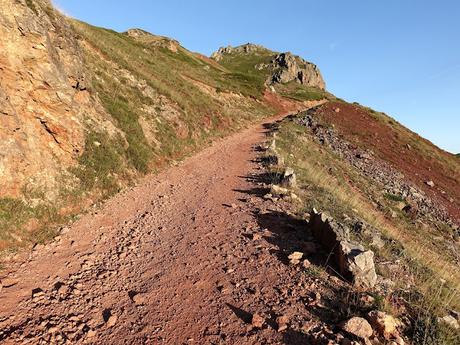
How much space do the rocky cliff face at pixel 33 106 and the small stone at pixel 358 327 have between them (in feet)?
36.1

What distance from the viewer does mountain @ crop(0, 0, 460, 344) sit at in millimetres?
7297

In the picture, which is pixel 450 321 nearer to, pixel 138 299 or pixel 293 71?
pixel 138 299

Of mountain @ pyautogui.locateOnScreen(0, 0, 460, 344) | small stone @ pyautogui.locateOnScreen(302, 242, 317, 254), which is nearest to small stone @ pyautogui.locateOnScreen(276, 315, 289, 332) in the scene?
mountain @ pyautogui.locateOnScreen(0, 0, 460, 344)

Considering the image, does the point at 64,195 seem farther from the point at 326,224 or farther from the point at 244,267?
the point at 326,224

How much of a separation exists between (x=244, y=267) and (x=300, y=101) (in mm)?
73417

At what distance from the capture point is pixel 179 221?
495 inches

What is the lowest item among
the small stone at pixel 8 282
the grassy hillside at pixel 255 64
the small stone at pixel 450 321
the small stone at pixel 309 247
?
the small stone at pixel 8 282

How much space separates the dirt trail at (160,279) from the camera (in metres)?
7.00

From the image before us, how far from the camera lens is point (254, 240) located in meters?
10.5

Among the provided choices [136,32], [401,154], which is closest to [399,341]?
[401,154]

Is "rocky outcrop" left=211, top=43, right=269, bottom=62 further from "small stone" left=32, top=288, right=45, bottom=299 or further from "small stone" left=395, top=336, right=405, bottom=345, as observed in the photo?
"small stone" left=395, top=336, right=405, bottom=345

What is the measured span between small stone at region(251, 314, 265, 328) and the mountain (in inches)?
1.6

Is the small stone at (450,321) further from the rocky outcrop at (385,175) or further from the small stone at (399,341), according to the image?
the rocky outcrop at (385,175)

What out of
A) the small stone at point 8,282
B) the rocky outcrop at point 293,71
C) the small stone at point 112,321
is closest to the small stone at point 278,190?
the small stone at point 112,321
